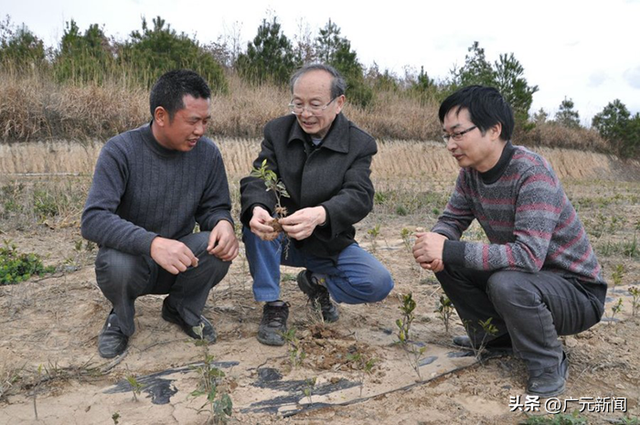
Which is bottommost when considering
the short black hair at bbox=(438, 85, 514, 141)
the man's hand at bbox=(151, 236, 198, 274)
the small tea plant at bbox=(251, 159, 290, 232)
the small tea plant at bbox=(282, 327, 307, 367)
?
the small tea plant at bbox=(282, 327, 307, 367)

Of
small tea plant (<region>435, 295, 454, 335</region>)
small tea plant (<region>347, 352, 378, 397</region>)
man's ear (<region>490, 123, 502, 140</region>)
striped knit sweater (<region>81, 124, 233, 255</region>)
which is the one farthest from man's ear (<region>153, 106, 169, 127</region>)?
small tea plant (<region>435, 295, 454, 335</region>)

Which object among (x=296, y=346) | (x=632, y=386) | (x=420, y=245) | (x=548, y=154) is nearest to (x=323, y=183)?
(x=420, y=245)

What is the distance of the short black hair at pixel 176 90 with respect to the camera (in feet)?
9.80

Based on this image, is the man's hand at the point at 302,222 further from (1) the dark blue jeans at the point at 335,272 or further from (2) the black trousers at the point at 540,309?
(2) the black trousers at the point at 540,309

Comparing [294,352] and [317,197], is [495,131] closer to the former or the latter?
[317,197]

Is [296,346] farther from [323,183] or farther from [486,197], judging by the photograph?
[486,197]

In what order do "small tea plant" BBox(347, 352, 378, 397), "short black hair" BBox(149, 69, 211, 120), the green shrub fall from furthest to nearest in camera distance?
the green shrub → "short black hair" BBox(149, 69, 211, 120) → "small tea plant" BBox(347, 352, 378, 397)

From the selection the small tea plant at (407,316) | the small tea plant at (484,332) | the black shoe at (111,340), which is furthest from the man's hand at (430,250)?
the black shoe at (111,340)

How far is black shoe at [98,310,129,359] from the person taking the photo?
300 cm

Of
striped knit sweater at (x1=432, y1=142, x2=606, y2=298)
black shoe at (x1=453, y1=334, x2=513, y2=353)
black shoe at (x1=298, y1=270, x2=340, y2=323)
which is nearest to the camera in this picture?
striped knit sweater at (x1=432, y1=142, x2=606, y2=298)

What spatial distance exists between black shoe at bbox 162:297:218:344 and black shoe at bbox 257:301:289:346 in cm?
28

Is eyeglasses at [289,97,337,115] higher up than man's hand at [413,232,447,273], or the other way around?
eyeglasses at [289,97,337,115]

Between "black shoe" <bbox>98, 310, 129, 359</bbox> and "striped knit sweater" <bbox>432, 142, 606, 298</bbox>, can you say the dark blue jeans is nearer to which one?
"striped knit sweater" <bbox>432, 142, 606, 298</bbox>

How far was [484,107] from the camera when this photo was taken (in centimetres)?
267
